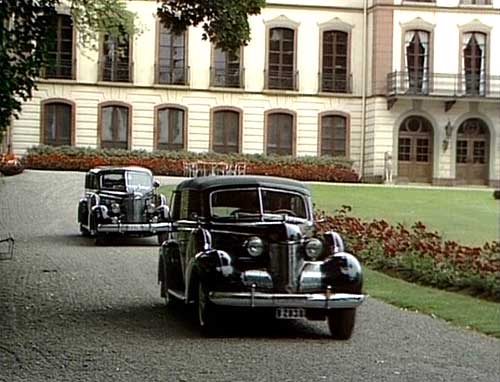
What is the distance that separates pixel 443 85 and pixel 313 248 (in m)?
29.9

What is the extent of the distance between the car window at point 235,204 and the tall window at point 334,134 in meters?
29.2

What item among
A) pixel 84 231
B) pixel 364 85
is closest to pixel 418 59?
pixel 364 85

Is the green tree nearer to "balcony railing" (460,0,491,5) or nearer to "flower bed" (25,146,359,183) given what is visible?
"balcony railing" (460,0,491,5)

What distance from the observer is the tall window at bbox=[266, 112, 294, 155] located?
130 ft

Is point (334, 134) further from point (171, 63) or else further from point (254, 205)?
point (254, 205)

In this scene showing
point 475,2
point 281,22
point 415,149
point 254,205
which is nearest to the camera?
point 254,205

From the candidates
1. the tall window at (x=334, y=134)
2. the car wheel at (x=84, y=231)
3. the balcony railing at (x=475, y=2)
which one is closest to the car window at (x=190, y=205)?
the car wheel at (x=84, y=231)

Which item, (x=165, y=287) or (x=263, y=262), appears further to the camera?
(x=165, y=287)

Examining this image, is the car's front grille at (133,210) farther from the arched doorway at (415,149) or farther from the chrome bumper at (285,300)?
the arched doorway at (415,149)

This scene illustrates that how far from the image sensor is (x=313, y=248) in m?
9.88

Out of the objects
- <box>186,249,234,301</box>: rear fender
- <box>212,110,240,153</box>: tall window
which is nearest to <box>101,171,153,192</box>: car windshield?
<box>186,249,234,301</box>: rear fender

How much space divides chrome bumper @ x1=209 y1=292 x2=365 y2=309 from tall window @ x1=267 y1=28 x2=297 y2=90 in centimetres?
2955

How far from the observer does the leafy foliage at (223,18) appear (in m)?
14.5

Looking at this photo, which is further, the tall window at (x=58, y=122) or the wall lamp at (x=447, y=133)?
the wall lamp at (x=447, y=133)
